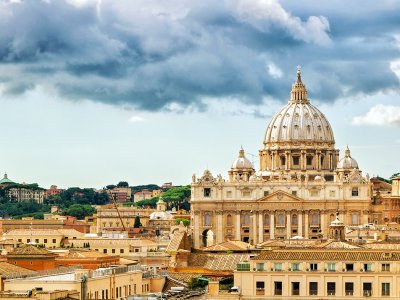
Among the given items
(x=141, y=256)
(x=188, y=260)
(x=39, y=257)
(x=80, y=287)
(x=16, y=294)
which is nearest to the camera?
(x=16, y=294)

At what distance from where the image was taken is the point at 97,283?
59.4m

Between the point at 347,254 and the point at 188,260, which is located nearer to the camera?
the point at 347,254

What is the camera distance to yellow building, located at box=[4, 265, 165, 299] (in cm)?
5728

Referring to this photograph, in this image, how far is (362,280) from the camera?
57000mm

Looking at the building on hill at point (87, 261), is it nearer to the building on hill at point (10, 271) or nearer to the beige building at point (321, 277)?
the building on hill at point (10, 271)

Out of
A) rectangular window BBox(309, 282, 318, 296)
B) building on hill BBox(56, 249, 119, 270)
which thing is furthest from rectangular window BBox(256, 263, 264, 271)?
building on hill BBox(56, 249, 119, 270)

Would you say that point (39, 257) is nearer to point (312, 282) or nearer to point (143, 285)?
point (143, 285)

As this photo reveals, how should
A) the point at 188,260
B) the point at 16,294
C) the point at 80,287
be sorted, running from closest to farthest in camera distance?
the point at 16,294 < the point at 80,287 < the point at 188,260

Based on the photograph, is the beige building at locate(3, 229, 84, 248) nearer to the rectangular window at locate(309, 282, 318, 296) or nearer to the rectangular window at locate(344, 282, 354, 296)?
A: the rectangular window at locate(309, 282, 318, 296)

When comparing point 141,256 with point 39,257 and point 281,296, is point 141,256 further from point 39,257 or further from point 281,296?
point 281,296

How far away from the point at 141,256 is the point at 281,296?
51555mm

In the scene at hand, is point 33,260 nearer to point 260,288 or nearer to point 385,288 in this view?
point 260,288

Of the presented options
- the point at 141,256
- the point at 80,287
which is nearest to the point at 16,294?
the point at 80,287

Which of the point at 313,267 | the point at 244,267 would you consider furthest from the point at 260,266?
the point at 313,267
